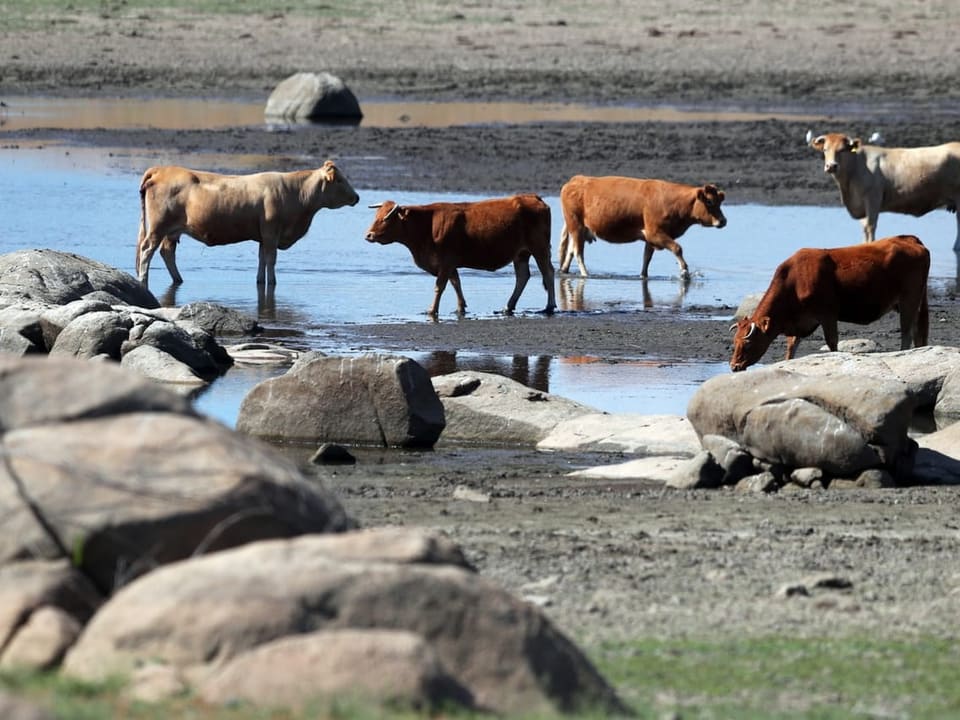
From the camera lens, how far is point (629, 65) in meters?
48.1

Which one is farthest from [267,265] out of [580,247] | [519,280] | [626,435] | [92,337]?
[626,435]

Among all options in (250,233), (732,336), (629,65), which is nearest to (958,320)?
(732,336)

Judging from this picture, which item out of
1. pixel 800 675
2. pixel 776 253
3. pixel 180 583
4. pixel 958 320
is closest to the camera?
pixel 180 583

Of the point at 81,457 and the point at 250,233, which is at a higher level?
the point at 81,457

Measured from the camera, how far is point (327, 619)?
610cm

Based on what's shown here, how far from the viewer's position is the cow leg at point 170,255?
22.1 m

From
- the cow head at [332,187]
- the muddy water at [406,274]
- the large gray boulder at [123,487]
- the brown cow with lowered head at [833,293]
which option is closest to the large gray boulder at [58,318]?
the muddy water at [406,274]

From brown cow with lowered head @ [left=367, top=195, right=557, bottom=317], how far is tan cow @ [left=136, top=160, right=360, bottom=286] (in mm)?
2267

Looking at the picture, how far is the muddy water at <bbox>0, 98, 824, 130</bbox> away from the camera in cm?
4041

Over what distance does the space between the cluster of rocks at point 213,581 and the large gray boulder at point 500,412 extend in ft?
21.4

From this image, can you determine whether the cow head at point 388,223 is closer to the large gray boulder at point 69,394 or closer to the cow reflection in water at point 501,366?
the cow reflection in water at point 501,366

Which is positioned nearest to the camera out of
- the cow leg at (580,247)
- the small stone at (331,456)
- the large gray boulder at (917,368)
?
the small stone at (331,456)

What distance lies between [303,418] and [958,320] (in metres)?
8.93

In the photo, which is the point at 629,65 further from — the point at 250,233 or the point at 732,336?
the point at 732,336
